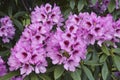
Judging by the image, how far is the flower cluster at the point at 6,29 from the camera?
7.45 ft

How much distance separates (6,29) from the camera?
2275 millimetres

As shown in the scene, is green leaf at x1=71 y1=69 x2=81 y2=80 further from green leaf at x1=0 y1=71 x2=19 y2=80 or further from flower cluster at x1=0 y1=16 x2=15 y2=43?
flower cluster at x1=0 y1=16 x2=15 y2=43

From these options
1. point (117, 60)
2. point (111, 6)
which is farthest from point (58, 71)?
point (111, 6)

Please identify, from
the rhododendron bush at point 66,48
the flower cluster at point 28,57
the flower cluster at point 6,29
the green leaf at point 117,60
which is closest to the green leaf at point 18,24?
the flower cluster at point 6,29

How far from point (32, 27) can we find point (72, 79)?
0.37m

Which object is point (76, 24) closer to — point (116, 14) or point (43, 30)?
point (43, 30)

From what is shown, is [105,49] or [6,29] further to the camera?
[6,29]

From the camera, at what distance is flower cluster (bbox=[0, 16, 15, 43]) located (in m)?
2.27

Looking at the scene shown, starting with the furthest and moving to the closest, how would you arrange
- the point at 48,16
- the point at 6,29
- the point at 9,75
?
1. the point at 6,29
2. the point at 48,16
3. the point at 9,75

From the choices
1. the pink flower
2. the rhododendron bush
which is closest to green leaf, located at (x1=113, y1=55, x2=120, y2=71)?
the rhododendron bush

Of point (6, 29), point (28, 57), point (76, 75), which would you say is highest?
point (6, 29)

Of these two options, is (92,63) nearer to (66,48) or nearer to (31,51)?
(66,48)

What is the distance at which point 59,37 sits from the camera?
1788mm

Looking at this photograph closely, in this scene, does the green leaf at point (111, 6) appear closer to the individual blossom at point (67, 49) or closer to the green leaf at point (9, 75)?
the individual blossom at point (67, 49)
